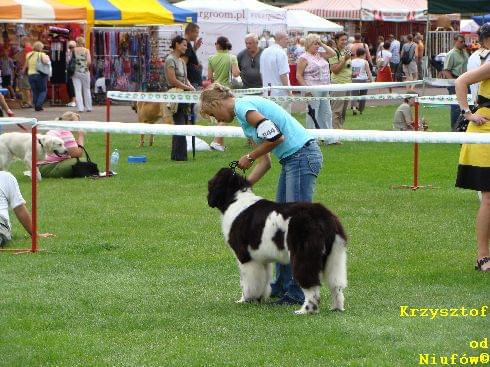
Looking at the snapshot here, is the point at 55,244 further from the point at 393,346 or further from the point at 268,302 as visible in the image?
the point at 393,346

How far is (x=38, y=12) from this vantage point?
2586 cm

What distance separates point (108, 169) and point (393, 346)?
32.2ft

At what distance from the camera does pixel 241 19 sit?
3300cm

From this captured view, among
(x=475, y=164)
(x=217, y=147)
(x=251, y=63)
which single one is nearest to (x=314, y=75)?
(x=251, y=63)

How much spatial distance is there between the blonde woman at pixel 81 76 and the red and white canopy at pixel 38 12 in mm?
1107

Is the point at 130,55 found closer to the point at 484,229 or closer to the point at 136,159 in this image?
the point at 136,159

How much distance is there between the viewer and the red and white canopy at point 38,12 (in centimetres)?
2556

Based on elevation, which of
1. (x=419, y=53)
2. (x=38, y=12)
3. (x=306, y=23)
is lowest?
(x=419, y=53)

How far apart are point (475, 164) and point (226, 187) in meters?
2.28

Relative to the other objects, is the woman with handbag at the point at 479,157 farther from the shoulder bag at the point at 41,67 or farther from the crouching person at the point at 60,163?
the shoulder bag at the point at 41,67

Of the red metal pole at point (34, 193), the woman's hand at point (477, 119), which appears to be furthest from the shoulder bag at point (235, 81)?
the woman's hand at point (477, 119)

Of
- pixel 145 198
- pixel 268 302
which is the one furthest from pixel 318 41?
pixel 268 302

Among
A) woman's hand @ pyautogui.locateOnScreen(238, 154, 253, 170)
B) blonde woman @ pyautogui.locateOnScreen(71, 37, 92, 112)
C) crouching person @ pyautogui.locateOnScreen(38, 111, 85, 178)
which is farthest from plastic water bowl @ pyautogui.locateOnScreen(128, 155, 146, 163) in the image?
blonde woman @ pyautogui.locateOnScreen(71, 37, 92, 112)

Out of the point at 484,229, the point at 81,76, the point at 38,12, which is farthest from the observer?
the point at 81,76
